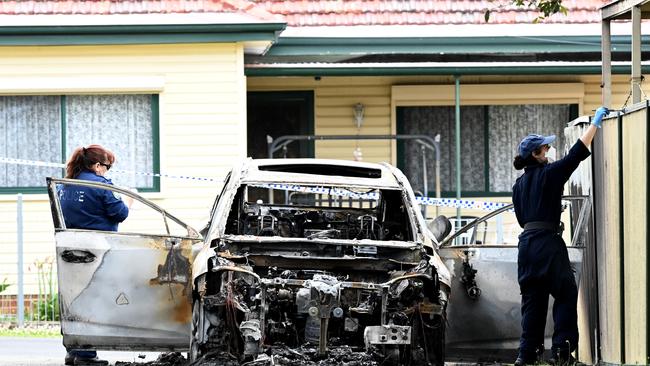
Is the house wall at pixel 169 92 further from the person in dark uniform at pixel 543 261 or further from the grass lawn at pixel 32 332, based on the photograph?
the person in dark uniform at pixel 543 261

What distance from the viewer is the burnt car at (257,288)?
9102 mm

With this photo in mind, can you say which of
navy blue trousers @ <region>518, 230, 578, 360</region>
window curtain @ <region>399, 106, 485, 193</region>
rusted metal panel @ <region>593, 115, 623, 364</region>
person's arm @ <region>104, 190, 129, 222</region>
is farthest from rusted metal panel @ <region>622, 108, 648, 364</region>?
window curtain @ <region>399, 106, 485, 193</region>

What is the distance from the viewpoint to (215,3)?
18.4 meters

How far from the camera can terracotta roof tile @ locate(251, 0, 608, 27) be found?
20266 millimetres

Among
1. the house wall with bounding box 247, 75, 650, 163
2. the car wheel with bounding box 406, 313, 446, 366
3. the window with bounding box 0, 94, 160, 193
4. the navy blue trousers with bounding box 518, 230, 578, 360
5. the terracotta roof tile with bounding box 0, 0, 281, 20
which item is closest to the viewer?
the car wheel with bounding box 406, 313, 446, 366

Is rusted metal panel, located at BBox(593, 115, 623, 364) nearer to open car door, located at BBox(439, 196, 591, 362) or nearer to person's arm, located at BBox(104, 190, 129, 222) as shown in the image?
open car door, located at BBox(439, 196, 591, 362)

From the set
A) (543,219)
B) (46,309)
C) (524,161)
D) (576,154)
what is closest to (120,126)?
(46,309)

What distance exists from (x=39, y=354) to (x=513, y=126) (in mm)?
10081

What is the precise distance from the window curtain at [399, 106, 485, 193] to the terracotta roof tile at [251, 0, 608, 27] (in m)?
1.41

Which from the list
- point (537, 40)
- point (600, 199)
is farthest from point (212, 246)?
point (537, 40)

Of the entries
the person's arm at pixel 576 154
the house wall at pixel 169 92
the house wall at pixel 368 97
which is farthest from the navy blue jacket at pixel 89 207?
the house wall at pixel 368 97

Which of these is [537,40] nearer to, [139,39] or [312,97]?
[312,97]

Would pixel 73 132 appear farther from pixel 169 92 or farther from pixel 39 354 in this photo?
pixel 39 354

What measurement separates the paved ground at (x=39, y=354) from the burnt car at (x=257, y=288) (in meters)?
1.59
